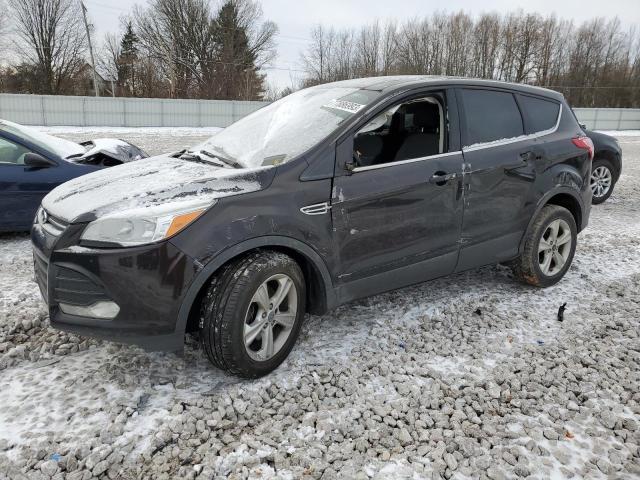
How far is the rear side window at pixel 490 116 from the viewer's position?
368 cm

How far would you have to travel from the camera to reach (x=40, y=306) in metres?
3.82

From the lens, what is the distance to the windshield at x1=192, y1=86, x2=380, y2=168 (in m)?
3.10

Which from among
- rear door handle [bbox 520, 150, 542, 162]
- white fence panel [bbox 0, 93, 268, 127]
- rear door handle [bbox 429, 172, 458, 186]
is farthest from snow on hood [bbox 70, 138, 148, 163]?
white fence panel [bbox 0, 93, 268, 127]

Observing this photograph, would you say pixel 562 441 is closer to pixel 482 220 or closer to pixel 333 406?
pixel 333 406

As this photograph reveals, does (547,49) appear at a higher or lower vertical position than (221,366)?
higher

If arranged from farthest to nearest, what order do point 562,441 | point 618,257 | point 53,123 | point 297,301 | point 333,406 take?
point 53,123
point 618,257
point 297,301
point 333,406
point 562,441

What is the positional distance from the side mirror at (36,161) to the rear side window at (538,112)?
4869 millimetres

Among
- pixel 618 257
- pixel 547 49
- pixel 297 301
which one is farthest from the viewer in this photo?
pixel 547 49

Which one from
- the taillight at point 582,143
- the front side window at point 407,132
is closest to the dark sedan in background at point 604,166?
the taillight at point 582,143

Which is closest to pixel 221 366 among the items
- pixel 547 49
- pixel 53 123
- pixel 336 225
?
pixel 336 225

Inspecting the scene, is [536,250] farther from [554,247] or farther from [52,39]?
[52,39]

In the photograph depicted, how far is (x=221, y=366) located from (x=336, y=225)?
1057 mm

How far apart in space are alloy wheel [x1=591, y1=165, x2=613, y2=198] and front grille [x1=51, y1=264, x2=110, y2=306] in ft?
26.2

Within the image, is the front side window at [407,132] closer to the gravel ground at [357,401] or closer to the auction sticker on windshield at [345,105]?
the auction sticker on windshield at [345,105]
